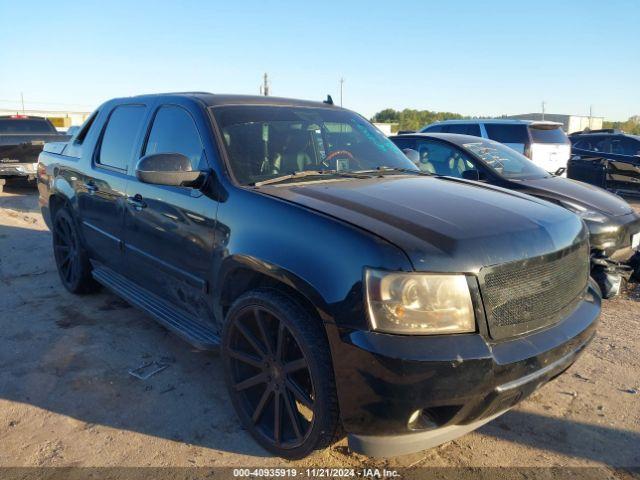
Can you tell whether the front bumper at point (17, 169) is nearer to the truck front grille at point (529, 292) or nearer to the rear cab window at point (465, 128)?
the rear cab window at point (465, 128)

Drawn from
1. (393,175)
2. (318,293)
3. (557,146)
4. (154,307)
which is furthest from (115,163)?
(557,146)

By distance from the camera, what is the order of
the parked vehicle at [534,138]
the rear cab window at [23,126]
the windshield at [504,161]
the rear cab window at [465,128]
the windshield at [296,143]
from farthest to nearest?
the rear cab window at [23,126], the rear cab window at [465,128], the parked vehicle at [534,138], the windshield at [504,161], the windshield at [296,143]

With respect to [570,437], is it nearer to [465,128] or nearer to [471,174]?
[471,174]

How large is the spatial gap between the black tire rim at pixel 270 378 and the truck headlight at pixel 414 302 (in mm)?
461

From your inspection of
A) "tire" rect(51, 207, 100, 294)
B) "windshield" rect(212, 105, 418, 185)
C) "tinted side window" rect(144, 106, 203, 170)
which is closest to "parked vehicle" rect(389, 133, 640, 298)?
"windshield" rect(212, 105, 418, 185)

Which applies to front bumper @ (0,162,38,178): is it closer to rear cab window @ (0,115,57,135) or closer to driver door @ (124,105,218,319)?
rear cab window @ (0,115,57,135)

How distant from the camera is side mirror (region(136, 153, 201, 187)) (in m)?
3.06

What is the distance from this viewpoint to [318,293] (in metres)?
2.33

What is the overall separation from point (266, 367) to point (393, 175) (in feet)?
5.15

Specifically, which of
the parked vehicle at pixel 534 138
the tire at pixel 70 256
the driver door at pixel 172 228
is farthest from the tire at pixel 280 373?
the parked vehicle at pixel 534 138

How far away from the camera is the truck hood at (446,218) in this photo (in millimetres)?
2283

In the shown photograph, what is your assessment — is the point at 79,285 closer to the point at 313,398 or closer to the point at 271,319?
the point at 271,319

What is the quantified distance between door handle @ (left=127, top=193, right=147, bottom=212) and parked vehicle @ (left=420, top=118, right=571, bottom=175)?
26.2ft

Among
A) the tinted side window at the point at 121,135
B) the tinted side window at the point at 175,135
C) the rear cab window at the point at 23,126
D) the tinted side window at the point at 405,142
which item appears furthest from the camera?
the rear cab window at the point at 23,126
